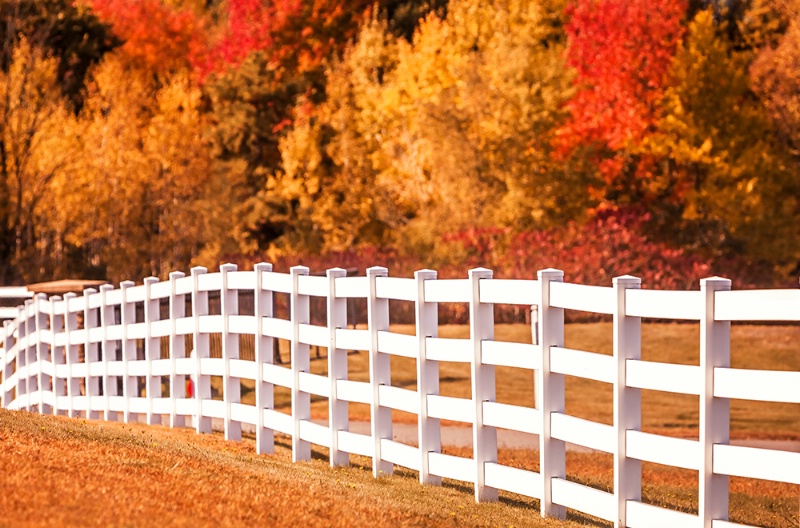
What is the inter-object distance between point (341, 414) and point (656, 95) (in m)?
29.8

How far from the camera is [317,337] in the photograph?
11.5 meters

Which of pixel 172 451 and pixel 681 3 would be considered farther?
pixel 681 3

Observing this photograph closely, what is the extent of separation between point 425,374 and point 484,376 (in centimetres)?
71

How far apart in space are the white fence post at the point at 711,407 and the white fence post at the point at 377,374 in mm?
3664

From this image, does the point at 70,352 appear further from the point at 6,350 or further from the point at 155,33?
the point at 155,33

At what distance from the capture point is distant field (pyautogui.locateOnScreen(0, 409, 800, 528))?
7301mm

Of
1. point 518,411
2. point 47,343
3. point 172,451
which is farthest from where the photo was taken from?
point 47,343

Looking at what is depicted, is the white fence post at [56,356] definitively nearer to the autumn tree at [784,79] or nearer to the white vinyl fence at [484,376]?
the white vinyl fence at [484,376]

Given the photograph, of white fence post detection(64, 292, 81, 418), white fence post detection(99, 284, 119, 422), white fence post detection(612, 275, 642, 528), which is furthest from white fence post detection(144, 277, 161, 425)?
white fence post detection(612, 275, 642, 528)

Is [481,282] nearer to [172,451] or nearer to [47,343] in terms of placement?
[172,451]

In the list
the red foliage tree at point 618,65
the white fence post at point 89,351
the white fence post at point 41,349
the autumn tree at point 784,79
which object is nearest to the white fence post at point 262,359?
the white fence post at point 89,351

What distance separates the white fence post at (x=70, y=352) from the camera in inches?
679

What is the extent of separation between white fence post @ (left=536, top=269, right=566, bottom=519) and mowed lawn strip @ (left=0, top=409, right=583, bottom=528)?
1.16 ft

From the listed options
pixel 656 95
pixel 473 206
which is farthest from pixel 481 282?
pixel 656 95
